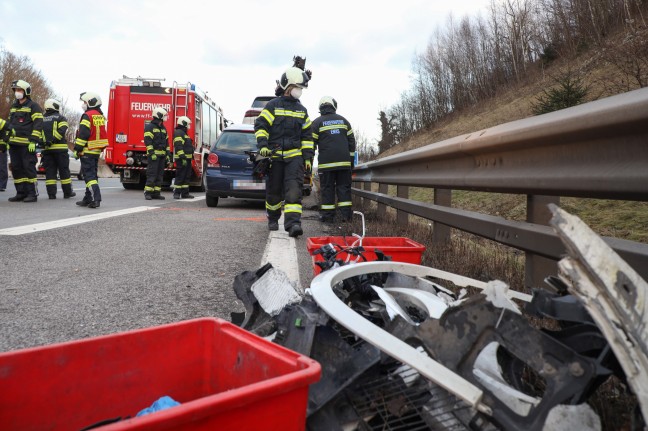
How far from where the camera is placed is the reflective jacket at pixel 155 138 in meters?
11.8

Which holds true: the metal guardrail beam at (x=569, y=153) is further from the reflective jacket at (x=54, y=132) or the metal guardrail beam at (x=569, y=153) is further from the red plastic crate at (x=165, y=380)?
the reflective jacket at (x=54, y=132)

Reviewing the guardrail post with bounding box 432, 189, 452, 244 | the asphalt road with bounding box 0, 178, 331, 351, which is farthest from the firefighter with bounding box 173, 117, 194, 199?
the guardrail post with bounding box 432, 189, 452, 244

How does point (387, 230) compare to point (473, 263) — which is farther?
point (387, 230)

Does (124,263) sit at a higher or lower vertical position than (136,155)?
lower

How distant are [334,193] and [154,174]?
241 inches

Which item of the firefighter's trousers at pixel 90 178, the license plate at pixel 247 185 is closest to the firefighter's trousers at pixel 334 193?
the license plate at pixel 247 185

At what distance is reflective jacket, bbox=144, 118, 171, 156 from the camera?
1181 cm

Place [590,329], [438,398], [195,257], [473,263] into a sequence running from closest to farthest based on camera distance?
[590,329]
[438,398]
[473,263]
[195,257]

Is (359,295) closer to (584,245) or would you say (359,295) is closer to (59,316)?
(584,245)

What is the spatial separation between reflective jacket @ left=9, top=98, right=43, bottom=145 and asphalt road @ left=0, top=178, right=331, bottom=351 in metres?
4.39

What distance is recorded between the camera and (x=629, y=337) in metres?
0.87

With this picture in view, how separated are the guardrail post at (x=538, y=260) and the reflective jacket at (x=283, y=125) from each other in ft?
13.3

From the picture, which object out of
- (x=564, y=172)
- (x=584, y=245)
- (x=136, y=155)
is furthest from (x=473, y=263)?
(x=136, y=155)

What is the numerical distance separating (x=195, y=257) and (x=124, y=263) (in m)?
0.57
